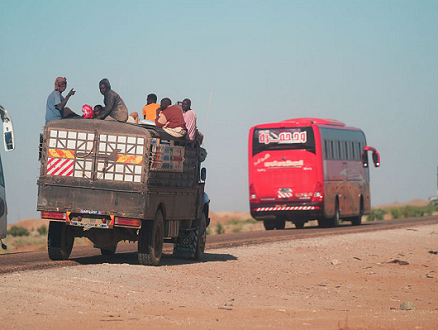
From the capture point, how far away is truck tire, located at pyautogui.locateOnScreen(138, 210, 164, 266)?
598 inches

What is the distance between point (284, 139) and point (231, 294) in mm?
21137

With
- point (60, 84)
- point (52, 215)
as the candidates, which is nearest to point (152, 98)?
point (60, 84)

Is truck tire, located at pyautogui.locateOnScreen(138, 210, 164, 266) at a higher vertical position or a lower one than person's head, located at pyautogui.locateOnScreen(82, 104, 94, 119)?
lower

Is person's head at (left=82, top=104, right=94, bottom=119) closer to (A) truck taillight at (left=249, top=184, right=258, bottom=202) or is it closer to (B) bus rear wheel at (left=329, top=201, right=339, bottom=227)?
(A) truck taillight at (left=249, top=184, right=258, bottom=202)

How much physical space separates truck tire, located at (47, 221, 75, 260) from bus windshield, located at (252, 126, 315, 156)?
60.6 feet

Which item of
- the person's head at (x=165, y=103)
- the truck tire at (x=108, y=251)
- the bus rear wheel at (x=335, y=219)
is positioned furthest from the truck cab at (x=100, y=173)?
the bus rear wheel at (x=335, y=219)

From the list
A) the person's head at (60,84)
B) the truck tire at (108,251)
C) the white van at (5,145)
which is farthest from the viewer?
the truck tire at (108,251)

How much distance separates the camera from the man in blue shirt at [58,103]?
15273 millimetres

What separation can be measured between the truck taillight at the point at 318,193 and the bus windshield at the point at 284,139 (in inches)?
59.0

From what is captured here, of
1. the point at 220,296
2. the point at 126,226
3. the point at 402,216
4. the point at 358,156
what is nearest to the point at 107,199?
the point at 126,226

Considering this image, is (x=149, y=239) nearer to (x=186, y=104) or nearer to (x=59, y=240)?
(x=59, y=240)

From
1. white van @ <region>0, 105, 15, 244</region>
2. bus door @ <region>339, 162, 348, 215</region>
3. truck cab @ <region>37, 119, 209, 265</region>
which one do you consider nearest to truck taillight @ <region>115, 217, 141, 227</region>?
truck cab @ <region>37, 119, 209, 265</region>

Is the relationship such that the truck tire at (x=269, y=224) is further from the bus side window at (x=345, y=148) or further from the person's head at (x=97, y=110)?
the person's head at (x=97, y=110)

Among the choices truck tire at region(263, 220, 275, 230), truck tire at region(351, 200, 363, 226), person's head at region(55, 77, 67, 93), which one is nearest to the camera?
person's head at region(55, 77, 67, 93)
